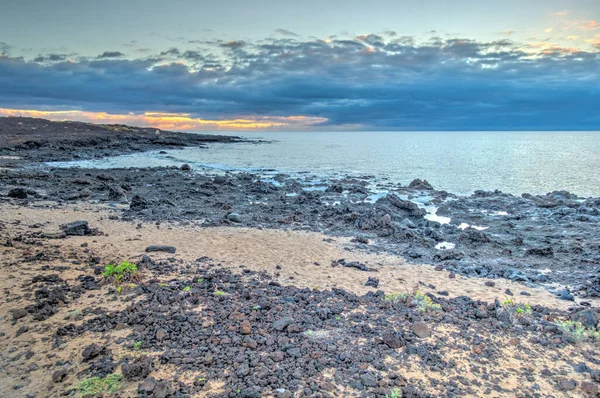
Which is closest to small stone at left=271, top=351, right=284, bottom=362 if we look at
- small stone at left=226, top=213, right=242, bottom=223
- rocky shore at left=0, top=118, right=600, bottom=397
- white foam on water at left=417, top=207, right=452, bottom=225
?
rocky shore at left=0, top=118, right=600, bottom=397

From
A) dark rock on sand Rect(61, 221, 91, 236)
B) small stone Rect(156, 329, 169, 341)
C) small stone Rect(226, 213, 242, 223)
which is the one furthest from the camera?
small stone Rect(226, 213, 242, 223)

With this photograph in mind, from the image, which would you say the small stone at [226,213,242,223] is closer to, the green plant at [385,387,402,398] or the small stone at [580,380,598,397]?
the green plant at [385,387,402,398]

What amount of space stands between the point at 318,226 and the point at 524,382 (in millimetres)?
12286

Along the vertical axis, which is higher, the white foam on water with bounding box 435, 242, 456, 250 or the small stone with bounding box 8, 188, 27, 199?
the small stone with bounding box 8, 188, 27, 199

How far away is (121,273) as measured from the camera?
9.55 m

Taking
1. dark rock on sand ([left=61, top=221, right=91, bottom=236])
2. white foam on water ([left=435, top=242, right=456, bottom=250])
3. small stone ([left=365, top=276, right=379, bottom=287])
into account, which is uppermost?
dark rock on sand ([left=61, top=221, right=91, bottom=236])

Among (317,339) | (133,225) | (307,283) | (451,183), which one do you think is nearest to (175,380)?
(317,339)

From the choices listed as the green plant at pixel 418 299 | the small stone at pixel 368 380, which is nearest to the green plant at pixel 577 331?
the green plant at pixel 418 299

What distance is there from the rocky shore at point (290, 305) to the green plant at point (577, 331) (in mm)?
36

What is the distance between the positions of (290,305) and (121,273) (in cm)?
437

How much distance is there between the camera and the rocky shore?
6203mm

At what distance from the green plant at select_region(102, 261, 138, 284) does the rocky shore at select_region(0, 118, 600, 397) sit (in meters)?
0.08

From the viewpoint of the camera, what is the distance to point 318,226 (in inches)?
718

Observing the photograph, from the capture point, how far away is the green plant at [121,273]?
9.36 meters
